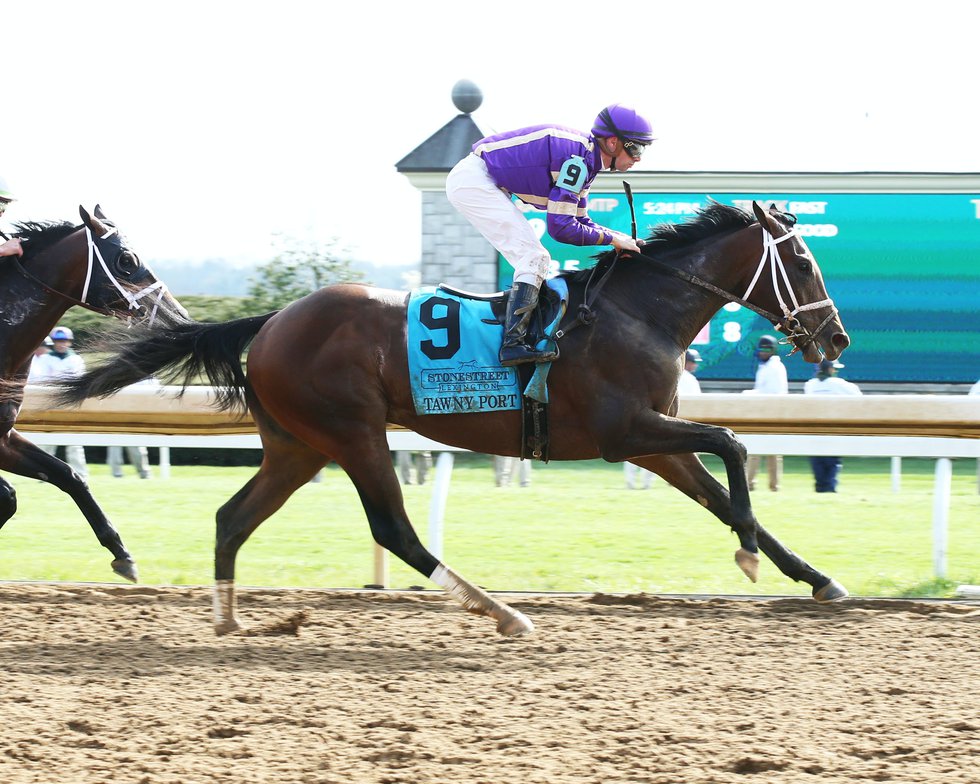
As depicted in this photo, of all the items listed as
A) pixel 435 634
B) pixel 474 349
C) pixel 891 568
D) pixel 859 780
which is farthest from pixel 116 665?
pixel 891 568

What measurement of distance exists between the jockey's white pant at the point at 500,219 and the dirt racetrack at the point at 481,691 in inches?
58.2

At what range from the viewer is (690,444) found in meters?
4.96

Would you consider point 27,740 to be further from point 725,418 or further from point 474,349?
point 725,418

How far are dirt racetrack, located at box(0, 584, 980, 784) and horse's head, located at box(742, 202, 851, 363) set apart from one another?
A: 117 centimetres

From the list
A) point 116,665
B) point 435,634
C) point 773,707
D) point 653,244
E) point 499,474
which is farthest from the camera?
point 499,474

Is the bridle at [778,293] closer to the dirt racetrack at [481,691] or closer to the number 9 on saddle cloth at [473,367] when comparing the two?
the number 9 on saddle cloth at [473,367]

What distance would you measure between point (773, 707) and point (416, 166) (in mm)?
10100

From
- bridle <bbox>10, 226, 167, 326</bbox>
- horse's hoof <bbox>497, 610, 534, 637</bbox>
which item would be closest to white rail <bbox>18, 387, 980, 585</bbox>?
bridle <bbox>10, 226, 167, 326</bbox>

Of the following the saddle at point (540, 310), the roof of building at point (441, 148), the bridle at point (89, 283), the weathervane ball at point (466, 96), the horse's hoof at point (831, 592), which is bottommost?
the horse's hoof at point (831, 592)

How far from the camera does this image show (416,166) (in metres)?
13.2

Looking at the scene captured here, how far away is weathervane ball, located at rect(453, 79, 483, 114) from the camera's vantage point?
44.3 ft

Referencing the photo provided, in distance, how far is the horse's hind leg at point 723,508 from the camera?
5.32 meters

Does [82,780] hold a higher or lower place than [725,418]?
lower

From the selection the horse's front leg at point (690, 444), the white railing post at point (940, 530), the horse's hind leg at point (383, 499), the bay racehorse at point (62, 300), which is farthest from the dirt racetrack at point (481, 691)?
the white railing post at point (940, 530)
